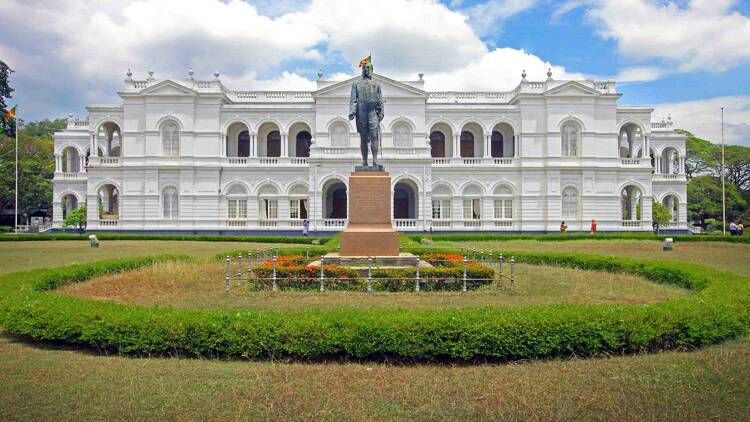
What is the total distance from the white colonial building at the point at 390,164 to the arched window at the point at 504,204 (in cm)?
8

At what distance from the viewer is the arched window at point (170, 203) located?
3856cm

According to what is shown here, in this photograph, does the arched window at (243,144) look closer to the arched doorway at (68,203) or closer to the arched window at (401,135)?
the arched window at (401,135)

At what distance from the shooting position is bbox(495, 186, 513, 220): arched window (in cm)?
3906

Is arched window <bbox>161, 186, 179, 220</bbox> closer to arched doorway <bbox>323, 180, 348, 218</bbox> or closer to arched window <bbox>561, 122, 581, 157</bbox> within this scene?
arched doorway <bbox>323, 180, 348, 218</bbox>

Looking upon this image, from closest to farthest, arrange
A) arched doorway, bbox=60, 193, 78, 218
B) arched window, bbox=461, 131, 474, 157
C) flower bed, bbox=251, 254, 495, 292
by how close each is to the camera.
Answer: flower bed, bbox=251, 254, 495, 292
arched window, bbox=461, 131, 474, 157
arched doorway, bbox=60, 193, 78, 218

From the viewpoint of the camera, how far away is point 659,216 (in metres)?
40.6

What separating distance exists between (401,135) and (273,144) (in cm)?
1139

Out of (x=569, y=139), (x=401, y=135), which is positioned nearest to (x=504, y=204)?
(x=569, y=139)

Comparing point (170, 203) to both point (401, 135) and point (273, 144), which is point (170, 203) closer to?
point (273, 144)

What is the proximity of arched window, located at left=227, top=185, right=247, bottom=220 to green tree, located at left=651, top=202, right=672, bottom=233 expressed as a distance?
106 ft

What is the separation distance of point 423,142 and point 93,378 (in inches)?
1353

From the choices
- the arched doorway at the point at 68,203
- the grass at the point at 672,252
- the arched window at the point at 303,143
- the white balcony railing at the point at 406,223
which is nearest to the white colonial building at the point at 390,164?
the white balcony railing at the point at 406,223

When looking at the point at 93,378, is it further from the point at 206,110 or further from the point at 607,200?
the point at 607,200

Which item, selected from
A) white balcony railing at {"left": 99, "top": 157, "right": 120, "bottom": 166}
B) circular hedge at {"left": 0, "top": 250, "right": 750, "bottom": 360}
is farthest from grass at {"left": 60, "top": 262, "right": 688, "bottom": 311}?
white balcony railing at {"left": 99, "top": 157, "right": 120, "bottom": 166}
